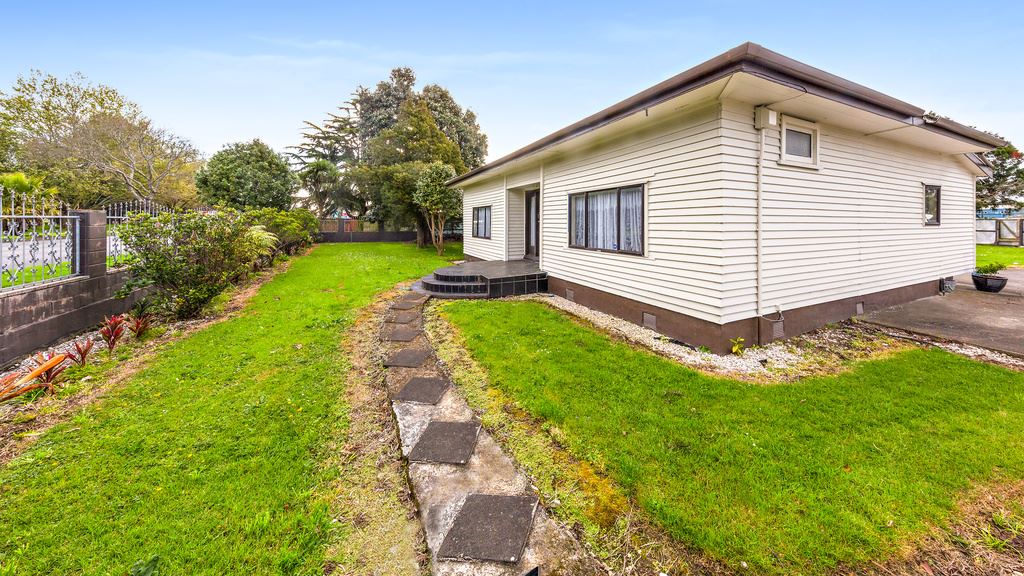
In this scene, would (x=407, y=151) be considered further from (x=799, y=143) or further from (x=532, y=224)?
(x=799, y=143)

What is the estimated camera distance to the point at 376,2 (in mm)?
10156

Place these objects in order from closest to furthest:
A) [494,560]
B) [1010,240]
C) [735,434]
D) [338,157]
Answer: [494,560] < [735,434] < [1010,240] < [338,157]

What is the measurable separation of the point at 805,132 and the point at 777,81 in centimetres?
184

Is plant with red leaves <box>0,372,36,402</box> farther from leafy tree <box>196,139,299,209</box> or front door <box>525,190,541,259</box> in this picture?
leafy tree <box>196,139,299,209</box>

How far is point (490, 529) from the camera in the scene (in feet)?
6.44

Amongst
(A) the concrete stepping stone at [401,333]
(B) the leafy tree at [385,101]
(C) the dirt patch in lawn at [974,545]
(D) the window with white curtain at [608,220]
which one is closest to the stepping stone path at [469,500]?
(C) the dirt patch in lawn at [974,545]

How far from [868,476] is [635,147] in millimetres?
4536

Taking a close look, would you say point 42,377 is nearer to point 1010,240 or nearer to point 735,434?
point 735,434

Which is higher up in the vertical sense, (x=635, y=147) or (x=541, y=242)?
(x=635, y=147)

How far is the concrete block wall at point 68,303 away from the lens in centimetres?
407

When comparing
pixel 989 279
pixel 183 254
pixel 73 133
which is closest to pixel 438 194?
pixel 183 254

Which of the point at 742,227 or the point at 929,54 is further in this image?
the point at 929,54

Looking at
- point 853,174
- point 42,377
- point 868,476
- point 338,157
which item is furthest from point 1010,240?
point 338,157

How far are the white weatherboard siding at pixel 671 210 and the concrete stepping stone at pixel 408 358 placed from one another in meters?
3.17
